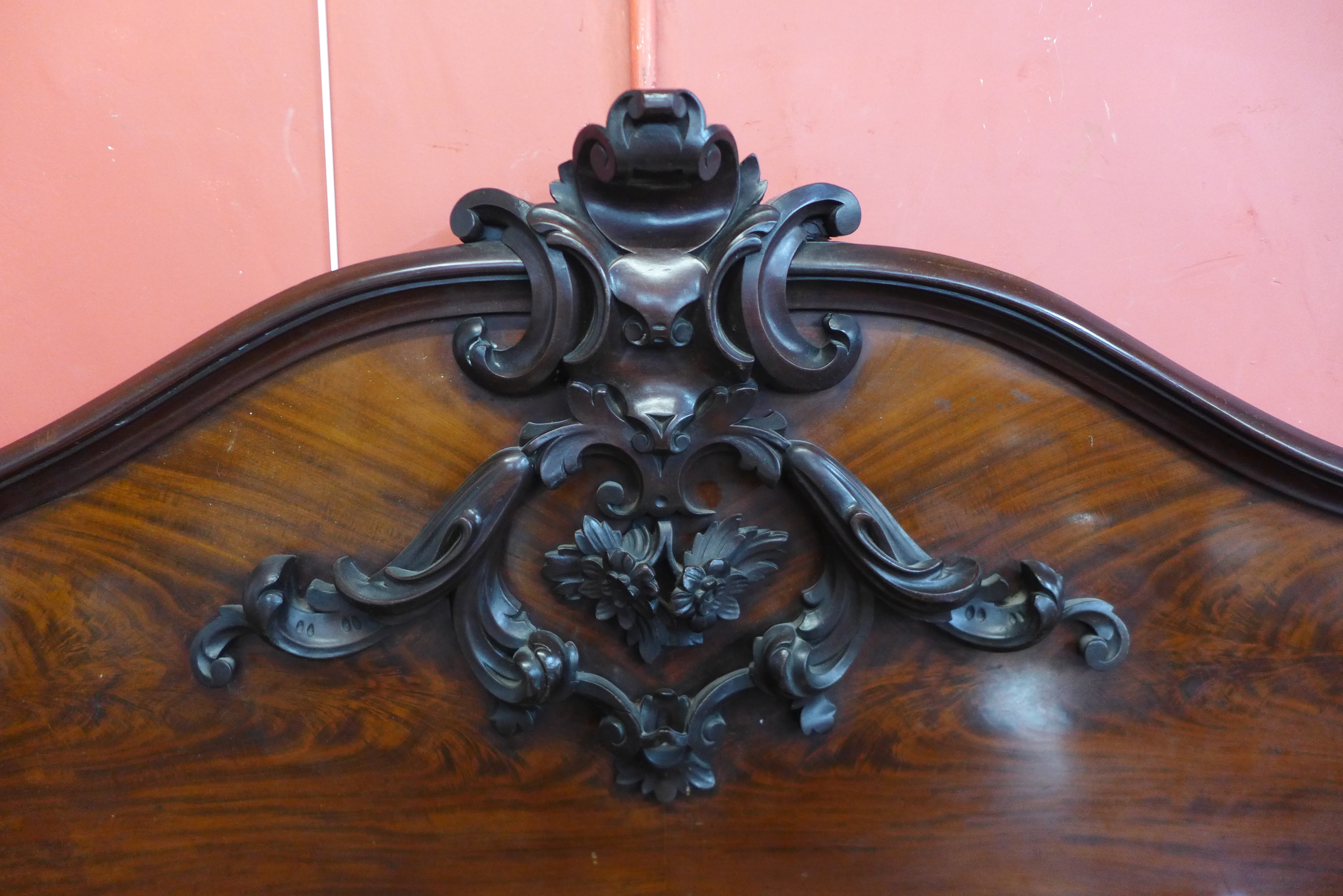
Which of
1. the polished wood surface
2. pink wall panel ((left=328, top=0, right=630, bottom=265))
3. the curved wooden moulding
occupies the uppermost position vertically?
pink wall panel ((left=328, top=0, right=630, bottom=265))

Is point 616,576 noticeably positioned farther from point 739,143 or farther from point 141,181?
point 141,181

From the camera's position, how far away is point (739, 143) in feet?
3.34

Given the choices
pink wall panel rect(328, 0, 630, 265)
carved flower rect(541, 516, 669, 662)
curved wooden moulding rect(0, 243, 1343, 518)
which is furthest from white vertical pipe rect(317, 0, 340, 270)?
carved flower rect(541, 516, 669, 662)

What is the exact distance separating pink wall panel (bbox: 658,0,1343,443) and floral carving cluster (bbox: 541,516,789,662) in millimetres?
455

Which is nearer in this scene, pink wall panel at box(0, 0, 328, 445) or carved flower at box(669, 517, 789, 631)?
carved flower at box(669, 517, 789, 631)

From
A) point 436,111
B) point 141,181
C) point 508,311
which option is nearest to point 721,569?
point 508,311

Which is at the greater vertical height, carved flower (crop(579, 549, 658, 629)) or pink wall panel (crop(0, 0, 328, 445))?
pink wall panel (crop(0, 0, 328, 445))

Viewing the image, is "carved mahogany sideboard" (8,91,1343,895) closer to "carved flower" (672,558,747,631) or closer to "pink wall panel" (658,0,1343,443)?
"carved flower" (672,558,747,631)

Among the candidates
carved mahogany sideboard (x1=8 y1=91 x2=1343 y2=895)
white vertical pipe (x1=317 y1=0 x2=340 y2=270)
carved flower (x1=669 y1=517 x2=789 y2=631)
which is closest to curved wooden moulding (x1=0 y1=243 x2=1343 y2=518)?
carved mahogany sideboard (x1=8 y1=91 x2=1343 y2=895)

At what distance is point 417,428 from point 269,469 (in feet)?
0.43

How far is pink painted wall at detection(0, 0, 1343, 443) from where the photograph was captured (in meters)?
1.00

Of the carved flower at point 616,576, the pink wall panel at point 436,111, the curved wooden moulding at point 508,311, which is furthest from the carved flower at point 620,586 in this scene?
the pink wall panel at point 436,111

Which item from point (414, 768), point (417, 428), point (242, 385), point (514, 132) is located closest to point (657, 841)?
point (414, 768)

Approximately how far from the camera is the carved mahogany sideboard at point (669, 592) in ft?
2.37
